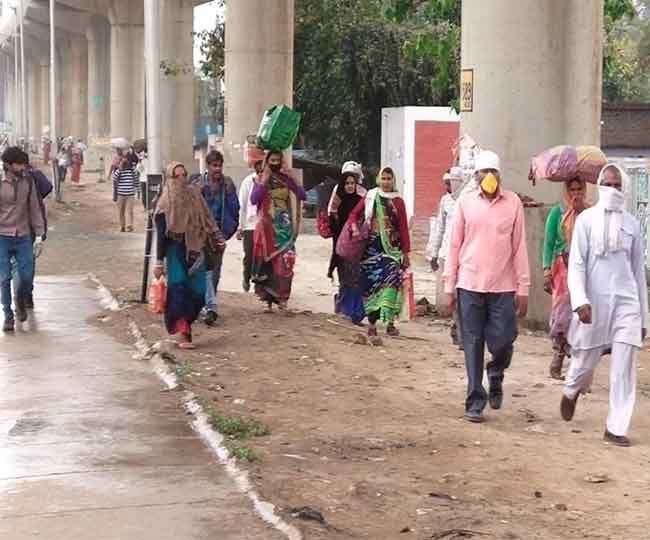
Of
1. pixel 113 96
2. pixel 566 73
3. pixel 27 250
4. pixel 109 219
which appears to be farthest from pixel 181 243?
pixel 113 96

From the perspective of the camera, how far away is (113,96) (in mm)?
60594

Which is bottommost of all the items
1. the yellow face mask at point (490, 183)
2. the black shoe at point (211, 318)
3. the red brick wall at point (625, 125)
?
the black shoe at point (211, 318)

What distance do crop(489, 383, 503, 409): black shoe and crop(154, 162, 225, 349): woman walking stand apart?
326 cm

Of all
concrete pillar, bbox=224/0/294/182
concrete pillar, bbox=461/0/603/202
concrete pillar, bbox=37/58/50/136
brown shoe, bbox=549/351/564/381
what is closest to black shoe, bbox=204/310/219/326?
concrete pillar, bbox=461/0/603/202

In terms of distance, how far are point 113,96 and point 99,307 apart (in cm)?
4576

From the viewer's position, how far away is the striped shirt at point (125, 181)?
94.1ft

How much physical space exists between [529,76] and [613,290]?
6440 mm

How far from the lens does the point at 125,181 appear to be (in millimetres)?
28688

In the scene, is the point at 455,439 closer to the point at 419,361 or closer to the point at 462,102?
the point at 419,361

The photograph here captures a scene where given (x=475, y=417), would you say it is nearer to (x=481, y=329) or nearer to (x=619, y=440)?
(x=481, y=329)

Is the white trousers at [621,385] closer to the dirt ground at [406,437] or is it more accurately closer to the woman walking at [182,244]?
the dirt ground at [406,437]

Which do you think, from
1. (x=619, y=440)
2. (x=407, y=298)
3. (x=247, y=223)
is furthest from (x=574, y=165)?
(x=247, y=223)

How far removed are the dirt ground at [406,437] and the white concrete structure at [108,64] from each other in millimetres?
21393

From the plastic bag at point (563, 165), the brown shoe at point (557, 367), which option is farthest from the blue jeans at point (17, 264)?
the plastic bag at point (563, 165)
